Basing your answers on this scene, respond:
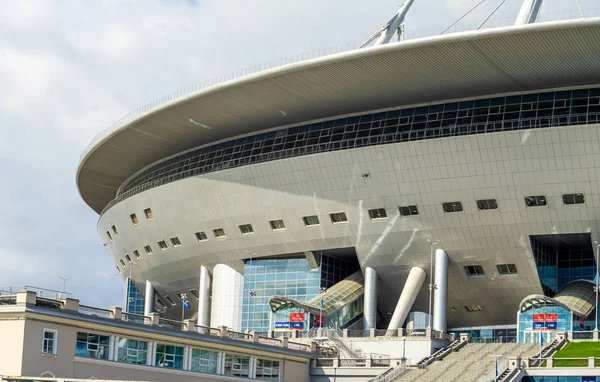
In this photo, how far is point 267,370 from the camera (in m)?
53.7

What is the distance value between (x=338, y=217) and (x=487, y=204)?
33.1 ft

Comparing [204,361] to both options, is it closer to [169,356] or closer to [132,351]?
[169,356]

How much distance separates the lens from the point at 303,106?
64.1m

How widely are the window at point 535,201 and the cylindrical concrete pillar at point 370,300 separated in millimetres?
12285

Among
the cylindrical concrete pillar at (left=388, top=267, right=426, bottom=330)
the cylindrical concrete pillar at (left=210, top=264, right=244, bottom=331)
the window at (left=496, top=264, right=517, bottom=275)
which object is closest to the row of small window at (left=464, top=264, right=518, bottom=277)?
the window at (left=496, top=264, right=517, bottom=275)

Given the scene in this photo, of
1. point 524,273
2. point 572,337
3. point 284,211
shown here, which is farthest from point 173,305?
point 572,337

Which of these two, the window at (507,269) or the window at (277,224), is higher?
the window at (277,224)

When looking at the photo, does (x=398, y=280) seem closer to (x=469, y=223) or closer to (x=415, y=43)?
(x=469, y=223)

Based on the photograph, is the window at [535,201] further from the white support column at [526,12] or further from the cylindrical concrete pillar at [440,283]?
the white support column at [526,12]

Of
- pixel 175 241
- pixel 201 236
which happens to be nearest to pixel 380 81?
pixel 201 236

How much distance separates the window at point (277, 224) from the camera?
68.1 metres

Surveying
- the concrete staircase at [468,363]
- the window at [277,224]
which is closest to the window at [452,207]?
the concrete staircase at [468,363]

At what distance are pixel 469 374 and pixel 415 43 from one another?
17693 millimetres

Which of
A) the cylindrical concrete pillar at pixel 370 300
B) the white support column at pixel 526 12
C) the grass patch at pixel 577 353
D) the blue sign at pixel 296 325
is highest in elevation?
the white support column at pixel 526 12
